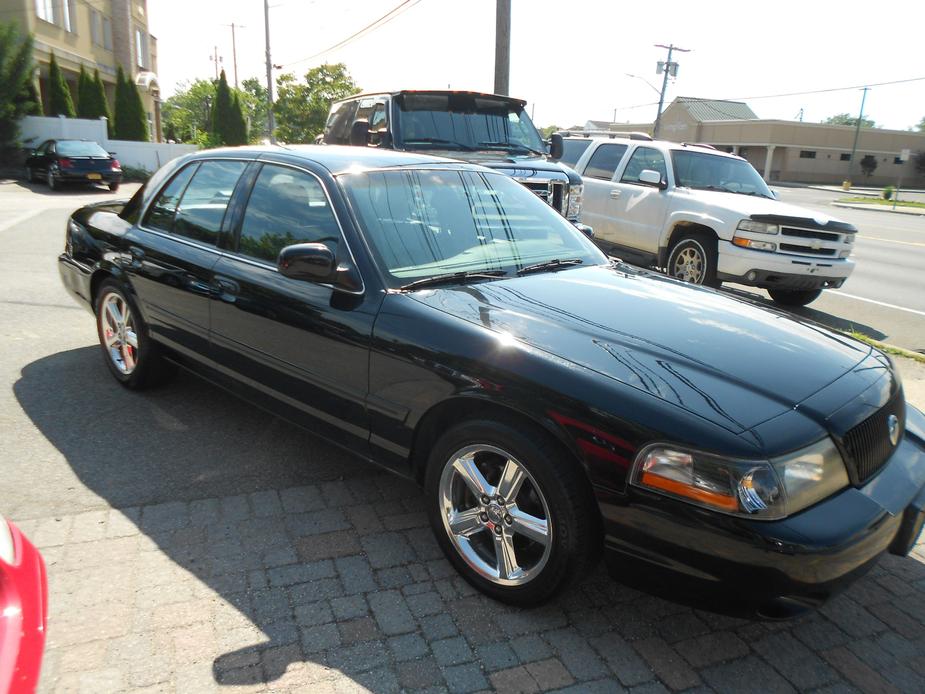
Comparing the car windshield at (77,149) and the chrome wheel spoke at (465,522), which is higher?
the car windshield at (77,149)

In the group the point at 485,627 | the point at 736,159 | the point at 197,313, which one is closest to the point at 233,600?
the point at 485,627

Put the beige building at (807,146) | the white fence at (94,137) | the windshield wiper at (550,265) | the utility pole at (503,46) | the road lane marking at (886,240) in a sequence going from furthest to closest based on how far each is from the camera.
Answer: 1. the beige building at (807,146)
2. the white fence at (94,137)
3. the road lane marking at (886,240)
4. the utility pole at (503,46)
5. the windshield wiper at (550,265)

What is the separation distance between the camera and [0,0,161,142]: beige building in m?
29.8

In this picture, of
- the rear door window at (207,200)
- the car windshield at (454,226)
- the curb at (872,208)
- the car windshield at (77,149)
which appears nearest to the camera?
the car windshield at (454,226)

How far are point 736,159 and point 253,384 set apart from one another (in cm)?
820

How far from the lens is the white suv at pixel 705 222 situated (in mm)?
8078

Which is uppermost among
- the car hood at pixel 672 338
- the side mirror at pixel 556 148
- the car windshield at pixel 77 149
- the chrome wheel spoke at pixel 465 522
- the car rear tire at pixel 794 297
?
the side mirror at pixel 556 148

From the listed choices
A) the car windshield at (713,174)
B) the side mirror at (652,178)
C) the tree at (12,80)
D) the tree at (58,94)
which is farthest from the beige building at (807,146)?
the side mirror at (652,178)

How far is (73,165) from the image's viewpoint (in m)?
21.4

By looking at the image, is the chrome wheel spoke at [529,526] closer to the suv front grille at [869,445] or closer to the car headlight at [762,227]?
the suv front grille at [869,445]

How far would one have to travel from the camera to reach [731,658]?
8.73ft

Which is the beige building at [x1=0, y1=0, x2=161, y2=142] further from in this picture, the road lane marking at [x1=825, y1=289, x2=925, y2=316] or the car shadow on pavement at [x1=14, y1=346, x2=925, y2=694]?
the car shadow on pavement at [x1=14, y1=346, x2=925, y2=694]

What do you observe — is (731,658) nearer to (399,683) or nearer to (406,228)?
(399,683)

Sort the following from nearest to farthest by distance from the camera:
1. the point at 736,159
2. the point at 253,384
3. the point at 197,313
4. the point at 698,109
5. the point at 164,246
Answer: the point at 253,384 → the point at 197,313 → the point at 164,246 → the point at 736,159 → the point at 698,109
